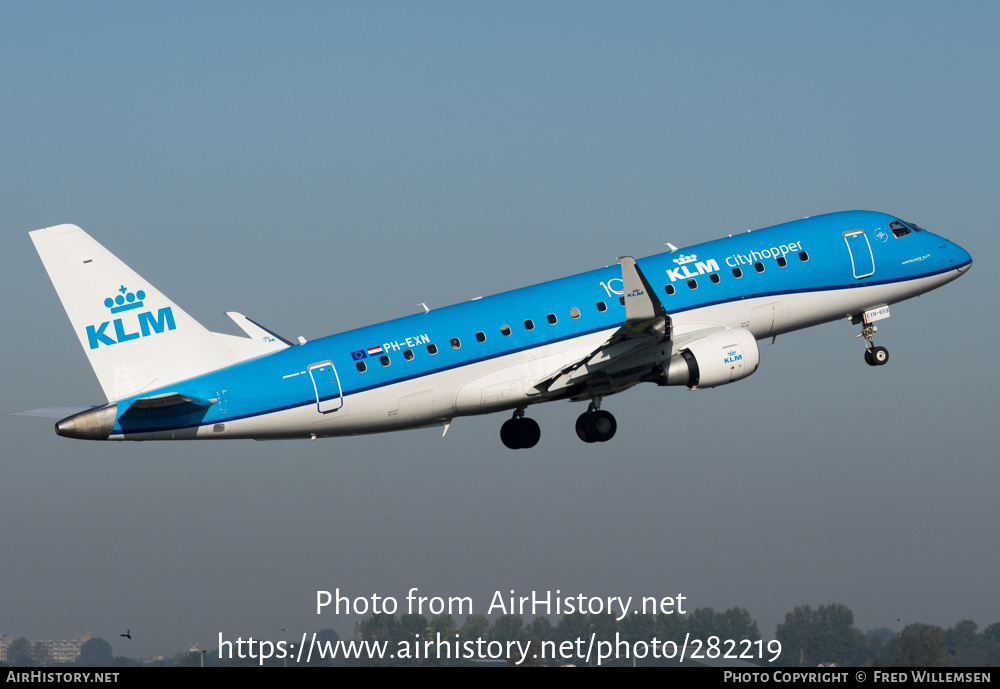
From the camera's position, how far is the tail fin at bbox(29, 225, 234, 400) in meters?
39.0

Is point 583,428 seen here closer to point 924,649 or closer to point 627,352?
point 627,352

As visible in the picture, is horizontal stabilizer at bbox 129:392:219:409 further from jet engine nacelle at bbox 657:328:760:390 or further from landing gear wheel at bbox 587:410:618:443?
jet engine nacelle at bbox 657:328:760:390

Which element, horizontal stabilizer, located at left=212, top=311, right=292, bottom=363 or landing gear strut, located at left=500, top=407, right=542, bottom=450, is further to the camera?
landing gear strut, located at left=500, top=407, right=542, bottom=450

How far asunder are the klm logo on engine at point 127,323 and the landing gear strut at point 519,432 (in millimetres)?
13599

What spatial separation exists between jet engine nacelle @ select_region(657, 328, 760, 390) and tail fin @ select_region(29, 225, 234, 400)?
15450mm

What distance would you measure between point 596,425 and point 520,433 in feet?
12.1

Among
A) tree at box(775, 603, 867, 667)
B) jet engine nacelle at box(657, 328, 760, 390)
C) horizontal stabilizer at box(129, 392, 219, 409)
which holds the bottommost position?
tree at box(775, 603, 867, 667)

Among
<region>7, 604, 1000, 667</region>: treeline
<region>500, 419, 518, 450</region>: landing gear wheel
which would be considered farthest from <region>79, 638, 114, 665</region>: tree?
<region>500, 419, 518, 450</region>: landing gear wheel

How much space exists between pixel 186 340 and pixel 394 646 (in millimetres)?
28595

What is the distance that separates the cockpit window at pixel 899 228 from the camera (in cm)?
4884

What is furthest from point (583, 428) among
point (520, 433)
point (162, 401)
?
point (162, 401)

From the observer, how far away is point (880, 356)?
4984cm
